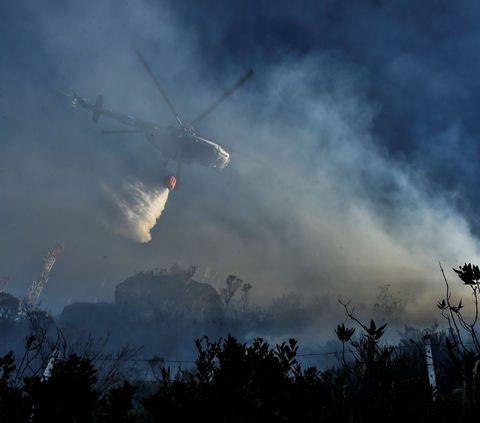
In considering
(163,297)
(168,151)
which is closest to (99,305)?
(163,297)

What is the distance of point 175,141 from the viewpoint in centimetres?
2752

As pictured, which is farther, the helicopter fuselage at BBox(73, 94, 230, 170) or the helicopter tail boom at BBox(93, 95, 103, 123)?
the helicopter tail boom at BBox(93, 95, 103, 123)

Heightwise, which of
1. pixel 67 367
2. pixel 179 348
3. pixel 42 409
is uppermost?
pixel 179 348

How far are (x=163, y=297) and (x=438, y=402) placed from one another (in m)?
88.6

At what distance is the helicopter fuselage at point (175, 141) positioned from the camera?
27.5m

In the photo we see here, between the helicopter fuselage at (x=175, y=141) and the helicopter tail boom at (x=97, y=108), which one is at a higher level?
the helicopter tail boom at (x=97, y=108)

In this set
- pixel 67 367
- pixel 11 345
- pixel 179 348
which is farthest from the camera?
pixel 179 348

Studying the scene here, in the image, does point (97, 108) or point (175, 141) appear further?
point (97, 108)

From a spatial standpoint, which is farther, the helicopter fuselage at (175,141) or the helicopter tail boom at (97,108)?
the helicopter tail boom at (97,108)

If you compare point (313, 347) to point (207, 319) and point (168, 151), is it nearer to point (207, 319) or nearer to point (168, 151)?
point (207, 319)

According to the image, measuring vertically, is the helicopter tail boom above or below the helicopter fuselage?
above

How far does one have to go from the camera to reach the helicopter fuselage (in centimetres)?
2745

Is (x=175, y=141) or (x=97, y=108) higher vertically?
(x=97, y=108)

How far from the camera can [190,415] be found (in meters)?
2.62
